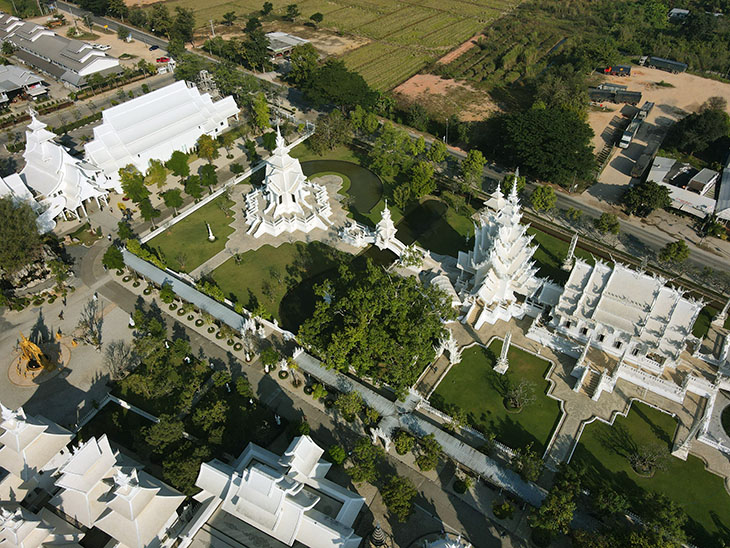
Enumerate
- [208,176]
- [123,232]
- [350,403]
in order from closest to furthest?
1. [350,403]
2. [123,232]
3. [208,176]

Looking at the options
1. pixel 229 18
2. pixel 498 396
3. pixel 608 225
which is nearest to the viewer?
pixel 498 396

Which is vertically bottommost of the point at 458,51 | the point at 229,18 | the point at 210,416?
the point at 210,416

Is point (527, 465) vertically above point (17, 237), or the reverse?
point (17, 237)

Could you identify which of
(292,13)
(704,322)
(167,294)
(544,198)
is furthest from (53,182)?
(292,13)

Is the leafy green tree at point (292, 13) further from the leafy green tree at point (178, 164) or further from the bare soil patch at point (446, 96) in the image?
the leafy green tree at point (178, 164)

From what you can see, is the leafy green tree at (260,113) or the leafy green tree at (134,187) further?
the leafy green tree at (260,113)

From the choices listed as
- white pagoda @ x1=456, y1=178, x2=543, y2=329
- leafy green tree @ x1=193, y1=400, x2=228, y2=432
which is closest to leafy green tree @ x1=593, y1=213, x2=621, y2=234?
white pagoda @ x1=456, y1=178, x2=543, y2=329

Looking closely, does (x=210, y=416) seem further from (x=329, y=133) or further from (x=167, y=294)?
(x=329, y=133)

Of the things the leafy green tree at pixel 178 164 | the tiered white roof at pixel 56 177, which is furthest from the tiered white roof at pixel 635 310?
the tiered white roof at pixel 56 177
